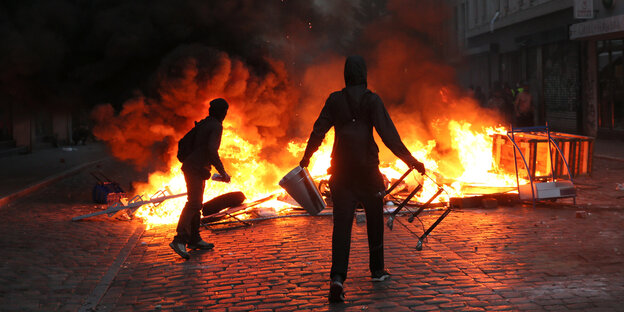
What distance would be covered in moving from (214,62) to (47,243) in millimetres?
4625

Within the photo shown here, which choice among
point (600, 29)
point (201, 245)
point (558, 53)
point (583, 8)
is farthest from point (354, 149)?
point (558, 53)

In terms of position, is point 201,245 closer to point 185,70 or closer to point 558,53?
point 185,70

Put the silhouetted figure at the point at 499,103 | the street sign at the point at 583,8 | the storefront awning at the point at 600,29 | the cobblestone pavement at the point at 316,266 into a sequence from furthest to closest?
the street sign at the point at 583,8, the silhouetted figure at the point at 499,103, the storefront awning at the point at 600,29, the cobblestone pavement at the point at 316,266

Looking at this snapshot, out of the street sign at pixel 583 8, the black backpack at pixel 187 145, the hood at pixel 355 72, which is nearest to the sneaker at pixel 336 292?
the hood at pixel 355 72

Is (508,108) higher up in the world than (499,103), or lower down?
lower down

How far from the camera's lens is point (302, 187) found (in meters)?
5.87

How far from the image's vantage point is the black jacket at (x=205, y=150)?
23.7ft

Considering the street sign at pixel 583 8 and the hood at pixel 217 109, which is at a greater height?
the street sign at pixel 583 8

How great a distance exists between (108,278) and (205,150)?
1.84 meters

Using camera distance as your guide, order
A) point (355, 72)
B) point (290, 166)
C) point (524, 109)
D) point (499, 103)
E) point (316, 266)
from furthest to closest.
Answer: point (524, 109) → point (499, 103) → point (290, 166) → point (316, 266) → point (355, 72)

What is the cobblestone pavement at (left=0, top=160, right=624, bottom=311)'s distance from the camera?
5.23m

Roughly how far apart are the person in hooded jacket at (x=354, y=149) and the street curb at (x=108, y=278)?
2.05 meters

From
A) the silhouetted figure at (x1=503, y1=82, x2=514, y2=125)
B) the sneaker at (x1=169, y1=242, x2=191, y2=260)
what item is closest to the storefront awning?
the silhouetted figure at (x1=503, y1=82, x2=514, y2=125)

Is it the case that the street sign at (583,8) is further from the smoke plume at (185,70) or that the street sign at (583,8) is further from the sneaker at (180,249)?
the sneaker at (180,249)
